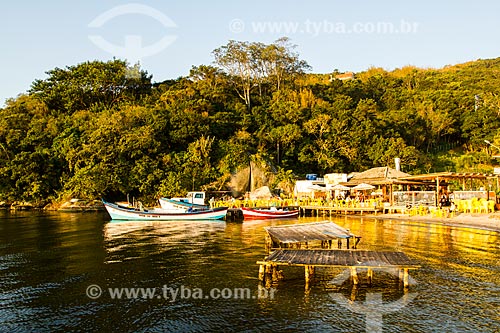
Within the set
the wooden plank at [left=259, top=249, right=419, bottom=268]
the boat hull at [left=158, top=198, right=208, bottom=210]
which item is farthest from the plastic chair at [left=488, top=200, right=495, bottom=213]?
the boat hull at [left=158, top=198, right=208, bottom=210]

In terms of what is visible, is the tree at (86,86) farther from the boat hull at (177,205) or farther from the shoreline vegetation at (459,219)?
the shoreline vegetation at (459,219)

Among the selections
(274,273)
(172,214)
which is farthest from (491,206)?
(172,214)

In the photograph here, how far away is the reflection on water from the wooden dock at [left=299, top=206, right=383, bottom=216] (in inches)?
573

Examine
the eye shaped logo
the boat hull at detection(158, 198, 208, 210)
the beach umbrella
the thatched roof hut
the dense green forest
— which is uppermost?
the dense green forest

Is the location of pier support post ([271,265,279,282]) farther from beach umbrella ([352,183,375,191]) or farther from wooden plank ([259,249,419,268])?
beach umbrella ([352,183,375,191])

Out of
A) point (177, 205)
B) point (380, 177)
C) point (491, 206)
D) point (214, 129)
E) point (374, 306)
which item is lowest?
point (374, 306)

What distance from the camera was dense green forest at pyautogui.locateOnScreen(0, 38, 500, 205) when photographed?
165ft

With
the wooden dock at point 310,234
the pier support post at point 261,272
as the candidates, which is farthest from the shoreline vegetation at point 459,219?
the pier support post at point 261,272

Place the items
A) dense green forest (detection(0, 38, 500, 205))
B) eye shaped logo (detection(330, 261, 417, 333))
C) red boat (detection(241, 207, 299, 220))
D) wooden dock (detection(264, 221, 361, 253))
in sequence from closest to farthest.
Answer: eye shaped logo (detection(330, 261, 417, 333)), wooden dock (detection(264, 221, 361, 253)), red boat (detection(241, 207, 299, 220)), dense green forest (detection(0, 38, 500, 205))

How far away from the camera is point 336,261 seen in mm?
13047

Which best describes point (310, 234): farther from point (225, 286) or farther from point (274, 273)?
point (225, 286)

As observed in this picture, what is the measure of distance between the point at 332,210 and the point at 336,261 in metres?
29.6

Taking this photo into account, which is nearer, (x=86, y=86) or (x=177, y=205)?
(x=177, y=205)

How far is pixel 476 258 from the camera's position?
17.1 m
